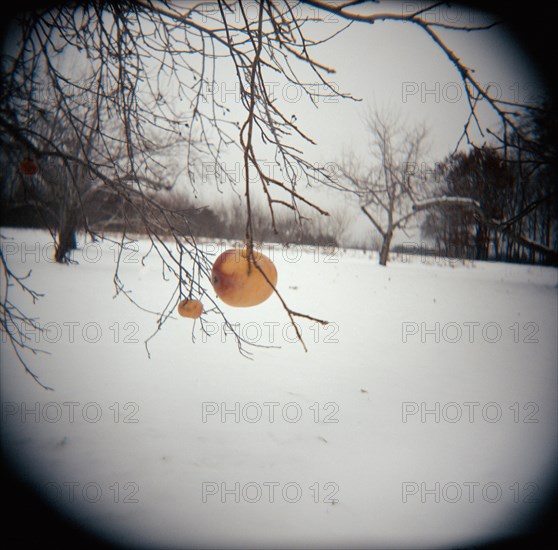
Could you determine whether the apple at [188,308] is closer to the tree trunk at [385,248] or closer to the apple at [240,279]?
the apple at [240,279]

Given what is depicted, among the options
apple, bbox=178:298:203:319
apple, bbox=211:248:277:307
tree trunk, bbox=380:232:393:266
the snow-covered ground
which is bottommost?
the snow-covered ground

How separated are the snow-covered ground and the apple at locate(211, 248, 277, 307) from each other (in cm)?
140

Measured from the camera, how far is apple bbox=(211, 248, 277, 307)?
3.05 feet

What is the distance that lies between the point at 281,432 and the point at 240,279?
2.12 m

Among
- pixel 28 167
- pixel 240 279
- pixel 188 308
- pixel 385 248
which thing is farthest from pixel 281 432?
pixel 385 248

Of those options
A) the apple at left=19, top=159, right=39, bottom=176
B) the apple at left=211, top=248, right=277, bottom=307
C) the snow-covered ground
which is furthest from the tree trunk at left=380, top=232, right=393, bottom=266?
the apple at left=211, top=248, right=277, bottom=307

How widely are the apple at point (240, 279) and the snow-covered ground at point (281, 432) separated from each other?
140 cm

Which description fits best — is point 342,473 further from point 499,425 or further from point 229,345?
point 229,345

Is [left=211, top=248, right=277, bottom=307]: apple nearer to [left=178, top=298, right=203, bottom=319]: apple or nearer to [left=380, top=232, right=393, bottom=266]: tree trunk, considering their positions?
[left=178, top=298, right=203, bottom=319]: apple

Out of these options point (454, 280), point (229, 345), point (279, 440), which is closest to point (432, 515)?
point (279, 440)

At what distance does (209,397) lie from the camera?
2932 millimetres

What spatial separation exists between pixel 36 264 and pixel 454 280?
13128mm

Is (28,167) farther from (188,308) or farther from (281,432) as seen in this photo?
(281,432)

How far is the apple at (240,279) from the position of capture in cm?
93
